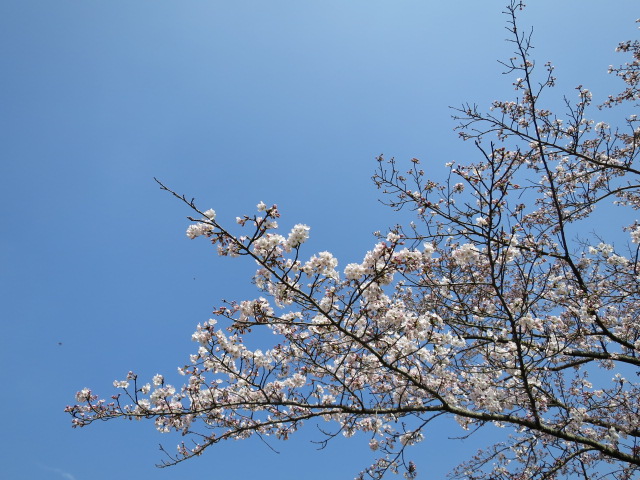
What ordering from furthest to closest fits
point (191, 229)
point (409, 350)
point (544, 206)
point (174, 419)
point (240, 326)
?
point (544, 206), point (174, 419), point (409, 350), point (240, 326), point (191, 229)

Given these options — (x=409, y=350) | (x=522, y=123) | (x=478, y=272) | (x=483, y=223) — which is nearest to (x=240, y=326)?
(x=409, y=350)

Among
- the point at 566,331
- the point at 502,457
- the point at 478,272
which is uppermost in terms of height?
A: the point at 478,272

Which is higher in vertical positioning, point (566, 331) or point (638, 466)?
point (566, 331)

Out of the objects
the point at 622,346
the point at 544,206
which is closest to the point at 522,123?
the point at 544,206

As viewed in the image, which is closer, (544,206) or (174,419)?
(174,419)

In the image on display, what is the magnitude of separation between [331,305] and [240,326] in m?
1.11

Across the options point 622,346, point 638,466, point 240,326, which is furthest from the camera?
point 622,346

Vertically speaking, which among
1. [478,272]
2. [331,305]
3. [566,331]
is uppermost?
[478,272]

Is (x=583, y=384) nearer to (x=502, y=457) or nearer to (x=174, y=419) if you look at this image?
(x=502, y=457)

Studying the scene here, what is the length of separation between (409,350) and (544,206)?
6.69m

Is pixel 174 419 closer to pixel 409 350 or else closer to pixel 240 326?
pixel 240 326

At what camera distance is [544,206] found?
989cm

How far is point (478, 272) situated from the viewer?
9.09 metres

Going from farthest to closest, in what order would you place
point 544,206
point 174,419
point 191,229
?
point 544,206, point 174,419, point 191,229
